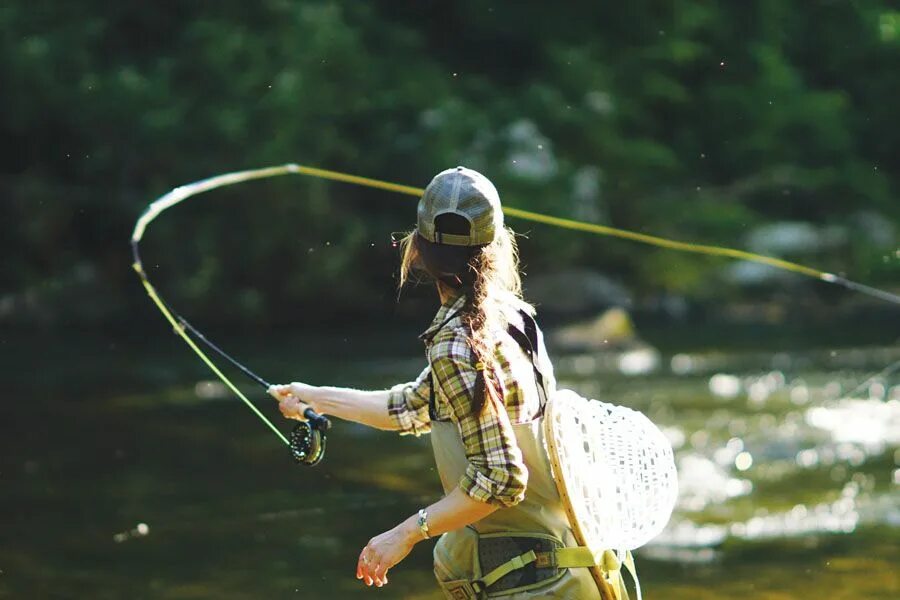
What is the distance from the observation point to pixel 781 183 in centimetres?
2200

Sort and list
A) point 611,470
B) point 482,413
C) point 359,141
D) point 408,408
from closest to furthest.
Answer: point 482,413
point 611,470
point 408,408
point 359,141

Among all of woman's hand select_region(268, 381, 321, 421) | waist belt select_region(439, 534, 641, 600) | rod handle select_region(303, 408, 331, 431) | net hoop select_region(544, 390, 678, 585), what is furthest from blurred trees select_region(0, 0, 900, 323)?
waist belt select_region(439, 534, 641, 600)

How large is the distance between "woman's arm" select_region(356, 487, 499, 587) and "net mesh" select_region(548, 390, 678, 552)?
184mm

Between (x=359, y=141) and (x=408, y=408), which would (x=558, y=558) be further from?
(x=359, y=141)

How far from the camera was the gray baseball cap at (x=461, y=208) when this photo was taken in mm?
2383

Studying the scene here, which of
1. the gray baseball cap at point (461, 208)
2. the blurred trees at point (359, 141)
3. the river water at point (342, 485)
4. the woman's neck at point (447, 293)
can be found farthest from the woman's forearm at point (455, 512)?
the blurred trees at point (359, 141)

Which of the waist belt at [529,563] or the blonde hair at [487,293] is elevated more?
the blonde hair at [487,293]

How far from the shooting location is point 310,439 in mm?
2896

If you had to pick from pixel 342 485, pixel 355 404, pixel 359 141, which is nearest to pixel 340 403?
pixel 355 404

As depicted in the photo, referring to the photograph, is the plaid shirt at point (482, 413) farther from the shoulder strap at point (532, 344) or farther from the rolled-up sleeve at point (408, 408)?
the rolled-up sleeve at point (408, 408)

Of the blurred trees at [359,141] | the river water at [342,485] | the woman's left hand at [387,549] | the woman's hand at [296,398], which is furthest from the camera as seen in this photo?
the blurred trees at [359,141]

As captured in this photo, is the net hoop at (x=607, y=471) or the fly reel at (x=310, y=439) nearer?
the net hoop at (x=607, y=471)

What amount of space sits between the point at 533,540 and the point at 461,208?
0.64m

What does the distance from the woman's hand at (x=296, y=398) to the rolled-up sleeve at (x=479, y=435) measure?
721mm
